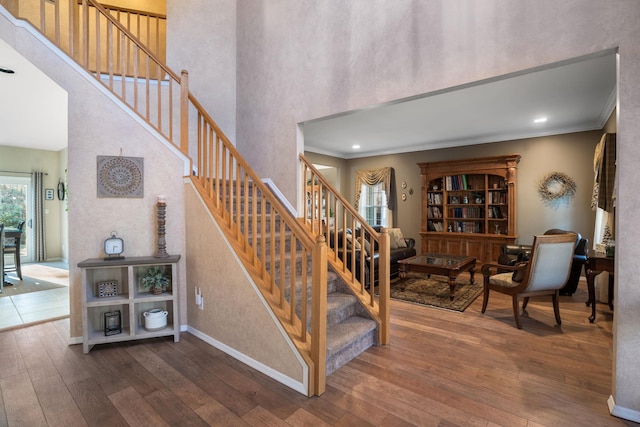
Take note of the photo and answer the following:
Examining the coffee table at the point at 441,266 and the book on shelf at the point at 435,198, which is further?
the book on shelf at the point at 435,198

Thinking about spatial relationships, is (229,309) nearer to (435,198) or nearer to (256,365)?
(256,365)

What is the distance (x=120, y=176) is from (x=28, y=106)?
2.42 m

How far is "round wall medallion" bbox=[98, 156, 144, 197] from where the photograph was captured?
9.64 ft

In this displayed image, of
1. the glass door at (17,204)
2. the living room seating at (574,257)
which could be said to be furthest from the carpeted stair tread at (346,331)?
the glass door at (17,204)

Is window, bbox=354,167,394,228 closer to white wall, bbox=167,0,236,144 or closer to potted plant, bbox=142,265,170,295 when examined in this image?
white wall, bbox=167,0,236,144

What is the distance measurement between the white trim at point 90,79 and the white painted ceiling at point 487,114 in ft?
5.21

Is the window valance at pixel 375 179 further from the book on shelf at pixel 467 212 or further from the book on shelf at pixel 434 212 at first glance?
the book on shelf at pixel 467 212

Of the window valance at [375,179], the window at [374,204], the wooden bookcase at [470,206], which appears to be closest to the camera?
the wooden bookcase at [470,206]

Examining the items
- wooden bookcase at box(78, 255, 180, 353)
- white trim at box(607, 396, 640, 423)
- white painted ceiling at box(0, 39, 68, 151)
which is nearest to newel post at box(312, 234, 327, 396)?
wooden bookcase at box(78, 255, 180, 353)

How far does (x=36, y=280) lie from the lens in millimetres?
5258

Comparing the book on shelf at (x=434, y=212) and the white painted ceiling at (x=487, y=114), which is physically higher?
the white painted ceiling at (x=487, y=114)

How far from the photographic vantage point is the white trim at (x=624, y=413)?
1.84 meters

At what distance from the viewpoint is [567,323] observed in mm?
3361

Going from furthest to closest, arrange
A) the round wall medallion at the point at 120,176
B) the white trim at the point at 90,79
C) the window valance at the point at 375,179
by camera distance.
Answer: the window valance at the point at 375,179, the round wall medallion at the point at 120,176, the white trim at the point at 90,79
